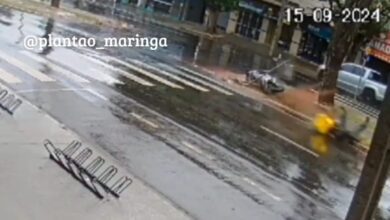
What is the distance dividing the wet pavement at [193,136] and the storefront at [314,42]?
24762 mm

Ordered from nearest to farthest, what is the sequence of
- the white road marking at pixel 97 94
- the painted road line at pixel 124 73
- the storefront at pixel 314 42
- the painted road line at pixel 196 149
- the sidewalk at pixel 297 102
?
the painted road line at pixel 196 149 → the white road marking at pixel 97 94 → the painted road line at pixel 124 73 → the sidewalk at pixel 297 102 → the storefront at pixel 314 42

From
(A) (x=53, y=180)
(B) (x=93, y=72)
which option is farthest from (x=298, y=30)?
(A) (x=53, y=180)

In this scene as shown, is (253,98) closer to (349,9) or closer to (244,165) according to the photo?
(349,9)

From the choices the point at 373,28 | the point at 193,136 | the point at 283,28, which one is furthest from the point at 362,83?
the point at 193,136

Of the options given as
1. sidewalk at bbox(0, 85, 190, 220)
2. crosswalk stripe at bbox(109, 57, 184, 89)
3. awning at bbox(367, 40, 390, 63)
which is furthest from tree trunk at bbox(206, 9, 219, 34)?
sidewalk at bbox(0, 85, 190, 220)

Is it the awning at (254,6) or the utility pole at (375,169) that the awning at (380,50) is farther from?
the utility pole at (375,169)

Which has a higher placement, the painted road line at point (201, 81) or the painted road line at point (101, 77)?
the painted road line at point (101, 77)

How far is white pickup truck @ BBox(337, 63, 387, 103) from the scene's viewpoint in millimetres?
35094

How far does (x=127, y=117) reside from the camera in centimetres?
1752

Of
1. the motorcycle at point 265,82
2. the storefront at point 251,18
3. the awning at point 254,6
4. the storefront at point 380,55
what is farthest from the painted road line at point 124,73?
the awning at point 254,6

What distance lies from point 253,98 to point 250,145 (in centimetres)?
848

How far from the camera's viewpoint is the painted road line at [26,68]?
20.1 meters

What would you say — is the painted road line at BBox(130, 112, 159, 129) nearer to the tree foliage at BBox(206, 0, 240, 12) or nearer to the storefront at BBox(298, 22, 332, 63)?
the tree foliage at BBox(206, 0, 240, 12)

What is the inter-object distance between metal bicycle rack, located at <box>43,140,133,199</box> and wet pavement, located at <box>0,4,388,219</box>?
0.83m
